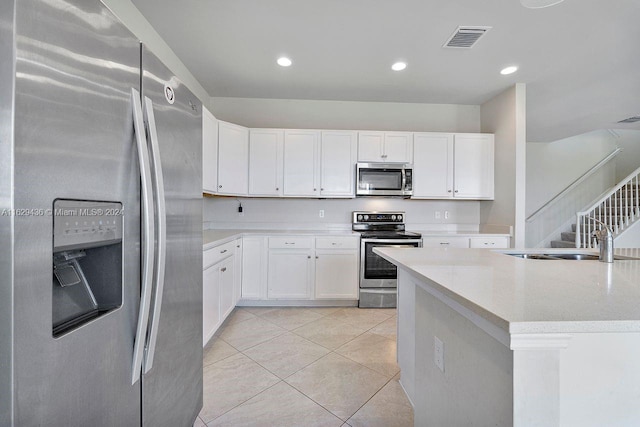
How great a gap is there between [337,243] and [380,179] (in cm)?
100

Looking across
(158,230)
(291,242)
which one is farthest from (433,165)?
(158,230)

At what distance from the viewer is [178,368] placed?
3.79ft

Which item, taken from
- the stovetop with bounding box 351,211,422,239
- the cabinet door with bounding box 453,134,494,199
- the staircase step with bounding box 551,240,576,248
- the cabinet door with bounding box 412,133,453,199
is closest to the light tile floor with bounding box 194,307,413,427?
the stovetop with bounding box 351,211,422,239

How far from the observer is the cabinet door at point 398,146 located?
365cm

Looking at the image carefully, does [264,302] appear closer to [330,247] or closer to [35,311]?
[330,247]

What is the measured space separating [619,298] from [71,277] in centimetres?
149

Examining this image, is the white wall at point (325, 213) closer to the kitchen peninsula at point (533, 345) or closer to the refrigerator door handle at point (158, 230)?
the kitchen peninsula at point (533, 345)

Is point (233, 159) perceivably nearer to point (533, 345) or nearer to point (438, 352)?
point (438, 352)

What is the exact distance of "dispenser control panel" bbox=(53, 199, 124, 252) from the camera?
0.60 m

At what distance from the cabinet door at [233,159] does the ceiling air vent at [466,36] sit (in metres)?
2.35

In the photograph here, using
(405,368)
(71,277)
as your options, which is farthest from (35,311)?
(405,368)

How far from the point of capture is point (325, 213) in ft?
12.9

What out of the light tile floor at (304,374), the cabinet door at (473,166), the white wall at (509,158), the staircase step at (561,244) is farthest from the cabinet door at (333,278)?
the staircase step at (561,244)

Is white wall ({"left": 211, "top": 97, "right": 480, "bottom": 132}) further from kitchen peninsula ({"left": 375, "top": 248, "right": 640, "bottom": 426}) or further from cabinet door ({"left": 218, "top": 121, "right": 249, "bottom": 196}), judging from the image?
kitchen peninsula ({"left": 375, "top": 248, "right": 640, "bottom": 426})
